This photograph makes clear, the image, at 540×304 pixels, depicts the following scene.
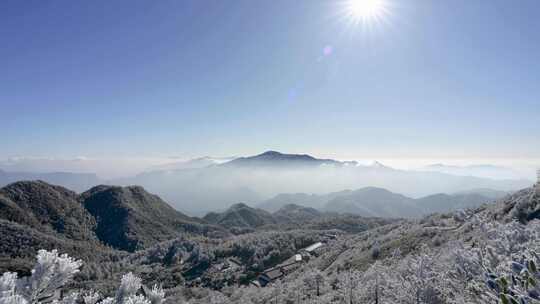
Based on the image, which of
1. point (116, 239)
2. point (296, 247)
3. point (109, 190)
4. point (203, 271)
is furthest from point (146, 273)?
point (109, 190)

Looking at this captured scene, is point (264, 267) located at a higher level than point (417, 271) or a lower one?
lower

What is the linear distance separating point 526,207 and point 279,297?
2930 cm

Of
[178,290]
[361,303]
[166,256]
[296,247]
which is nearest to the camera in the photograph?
[361,303]

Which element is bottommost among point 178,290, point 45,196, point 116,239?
point 116,239

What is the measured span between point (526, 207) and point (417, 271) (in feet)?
89.4

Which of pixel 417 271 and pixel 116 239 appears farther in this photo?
pixel 116 239

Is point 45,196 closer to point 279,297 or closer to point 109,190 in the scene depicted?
point 109,190

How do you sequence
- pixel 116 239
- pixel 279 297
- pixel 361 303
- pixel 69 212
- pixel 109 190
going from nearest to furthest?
pixel 361 303 → pixel 279 297 → pixel 116 239 → pixel 69 212 → pixel 109 190

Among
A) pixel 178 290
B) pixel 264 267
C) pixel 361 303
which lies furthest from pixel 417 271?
pixel 264 267

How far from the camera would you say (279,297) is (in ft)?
107

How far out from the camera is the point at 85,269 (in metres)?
85.8

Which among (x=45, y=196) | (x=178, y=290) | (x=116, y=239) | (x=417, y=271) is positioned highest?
(x=417, y=271)

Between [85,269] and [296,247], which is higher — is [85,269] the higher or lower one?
the lower one

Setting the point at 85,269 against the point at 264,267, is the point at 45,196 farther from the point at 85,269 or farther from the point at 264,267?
the point at 264,267
